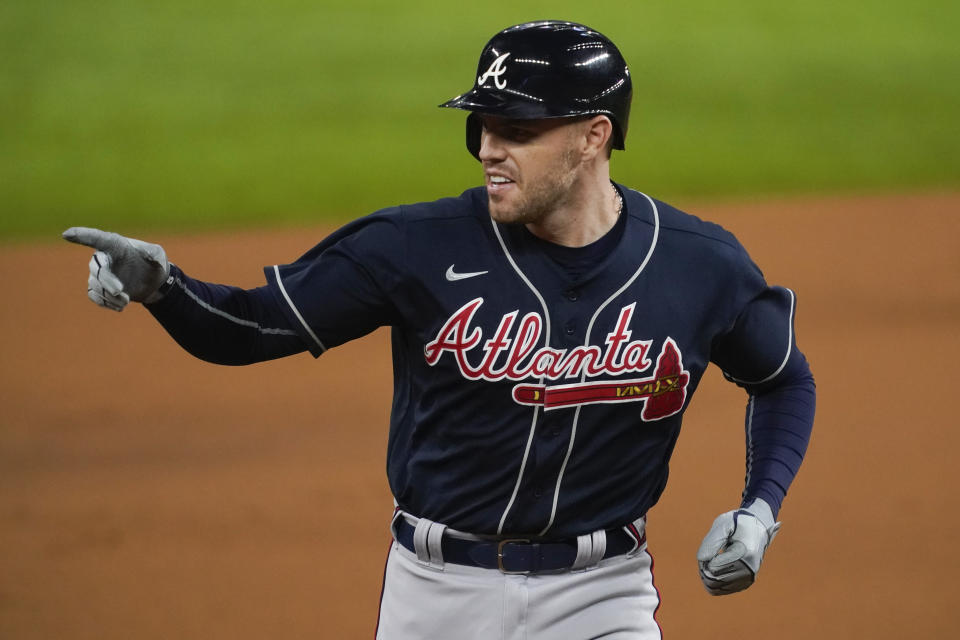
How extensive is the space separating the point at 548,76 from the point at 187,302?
0.77 meters

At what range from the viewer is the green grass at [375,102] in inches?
439

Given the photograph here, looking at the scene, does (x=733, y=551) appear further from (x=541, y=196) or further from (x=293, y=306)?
(x=293, y=306)

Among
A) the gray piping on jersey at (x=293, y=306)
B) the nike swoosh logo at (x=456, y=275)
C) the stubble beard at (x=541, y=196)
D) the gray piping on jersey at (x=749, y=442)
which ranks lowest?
the gray piping on jersey at (x=749, y=442)

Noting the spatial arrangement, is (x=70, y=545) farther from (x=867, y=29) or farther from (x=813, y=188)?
(x=867, y=29)

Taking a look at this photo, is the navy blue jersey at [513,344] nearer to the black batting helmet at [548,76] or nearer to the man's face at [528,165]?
the man's face at [528,165]

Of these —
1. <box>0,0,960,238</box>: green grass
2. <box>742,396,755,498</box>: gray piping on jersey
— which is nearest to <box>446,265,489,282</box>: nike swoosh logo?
<box>742,396,755,498</box>: gray piping on jersey

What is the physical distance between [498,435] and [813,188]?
9.20 metres

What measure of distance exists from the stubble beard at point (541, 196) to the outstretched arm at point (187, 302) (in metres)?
0.46

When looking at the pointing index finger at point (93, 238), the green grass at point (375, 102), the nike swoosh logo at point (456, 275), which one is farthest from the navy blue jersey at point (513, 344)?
the green grass at point (375, 102)

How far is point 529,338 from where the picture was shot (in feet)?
8.32

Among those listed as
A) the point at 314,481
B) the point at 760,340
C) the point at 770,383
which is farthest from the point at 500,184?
the point at 314,481

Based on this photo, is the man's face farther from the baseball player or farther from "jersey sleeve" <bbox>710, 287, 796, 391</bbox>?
"jersey sleeve" <bbox>710, 287, 796, 391</bbox>

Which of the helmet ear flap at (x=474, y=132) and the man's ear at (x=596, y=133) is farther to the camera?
the helmet ear flap at (x=474, y=132)

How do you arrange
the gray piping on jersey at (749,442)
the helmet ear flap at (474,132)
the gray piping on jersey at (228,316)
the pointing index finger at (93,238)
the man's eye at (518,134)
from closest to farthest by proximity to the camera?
the pointing index finger at (93,238)
the gray piping on jersey at (228,316)
the man's eye at (518,134)
the helmet ear flap at (474,132)
the gray piping on jersey at (749,442)
